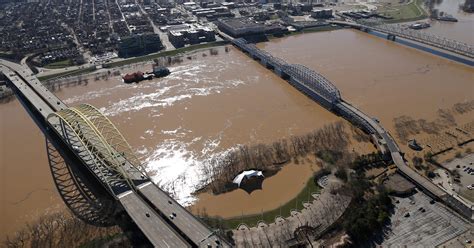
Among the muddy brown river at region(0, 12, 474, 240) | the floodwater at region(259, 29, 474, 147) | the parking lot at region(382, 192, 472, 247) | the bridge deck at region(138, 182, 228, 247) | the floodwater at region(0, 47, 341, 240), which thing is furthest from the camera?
the floodwater at region(259, 29, 474, 147)

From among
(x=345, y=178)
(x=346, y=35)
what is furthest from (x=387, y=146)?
(x=346, y=35)

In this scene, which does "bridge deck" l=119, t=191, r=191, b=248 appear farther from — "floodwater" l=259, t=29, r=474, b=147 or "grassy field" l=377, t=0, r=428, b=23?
"grassy field" l=377, t=0, r=428, b=23

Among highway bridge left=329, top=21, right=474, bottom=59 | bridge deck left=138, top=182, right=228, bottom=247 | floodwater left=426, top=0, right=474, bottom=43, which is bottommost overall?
floodwater left=426, top=0, right=474, bottom=43

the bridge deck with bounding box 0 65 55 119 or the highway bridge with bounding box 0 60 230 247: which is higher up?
the bridge deck with bounding box 0 65 55 119

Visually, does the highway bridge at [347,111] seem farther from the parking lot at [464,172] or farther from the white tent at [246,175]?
the white tent at [246,175]

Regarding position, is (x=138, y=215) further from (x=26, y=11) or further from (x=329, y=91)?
(x=26, y=11)

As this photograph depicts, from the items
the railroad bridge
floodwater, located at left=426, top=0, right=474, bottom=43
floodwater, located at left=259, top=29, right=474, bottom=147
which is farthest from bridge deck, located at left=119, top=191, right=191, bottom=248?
floodwater, located at left=426, top=0, right=474, bottom=43
